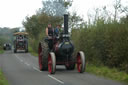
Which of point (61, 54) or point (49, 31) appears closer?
point (61, 54)

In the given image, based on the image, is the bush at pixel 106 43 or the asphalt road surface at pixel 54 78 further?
the bush at pixel 106 43

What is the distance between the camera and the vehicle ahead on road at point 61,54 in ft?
53.5

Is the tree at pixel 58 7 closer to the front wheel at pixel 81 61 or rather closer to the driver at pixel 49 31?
the driver at pixel 49 31

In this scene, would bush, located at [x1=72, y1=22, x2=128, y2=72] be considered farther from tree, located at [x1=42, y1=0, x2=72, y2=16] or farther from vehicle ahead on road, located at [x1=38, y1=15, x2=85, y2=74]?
tree, located at [x1=42, y1=0, x2=72, y2=16]

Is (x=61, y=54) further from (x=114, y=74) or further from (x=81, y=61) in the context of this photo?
(x=114, y=74)

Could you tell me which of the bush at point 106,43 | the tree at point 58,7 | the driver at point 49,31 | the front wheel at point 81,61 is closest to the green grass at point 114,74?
the bush at point 106,43

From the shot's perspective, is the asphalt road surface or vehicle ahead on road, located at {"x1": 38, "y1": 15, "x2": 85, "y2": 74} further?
vehicle ahead on road, located at {"x1": 38, "y1": 15, "x2": 85, "y2": 74}

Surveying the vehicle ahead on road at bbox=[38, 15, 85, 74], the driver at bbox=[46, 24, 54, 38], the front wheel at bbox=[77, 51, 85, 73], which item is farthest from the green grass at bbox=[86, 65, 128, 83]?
the driver at bbox=[46, 24, 54, 38]

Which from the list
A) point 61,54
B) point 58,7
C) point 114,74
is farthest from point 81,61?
point 58,7

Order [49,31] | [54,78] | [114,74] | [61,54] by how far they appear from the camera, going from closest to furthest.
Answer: [54,78] → [114,74] → [61,54] → [49,31]

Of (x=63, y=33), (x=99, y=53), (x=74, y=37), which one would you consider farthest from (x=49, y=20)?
(x=63, y=33)

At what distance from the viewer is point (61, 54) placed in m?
16.6

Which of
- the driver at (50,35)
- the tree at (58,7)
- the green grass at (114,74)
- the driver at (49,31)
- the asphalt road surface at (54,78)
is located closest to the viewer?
the asphalt road surface at (54,78)

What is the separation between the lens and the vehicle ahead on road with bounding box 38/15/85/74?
1630 centimetres
